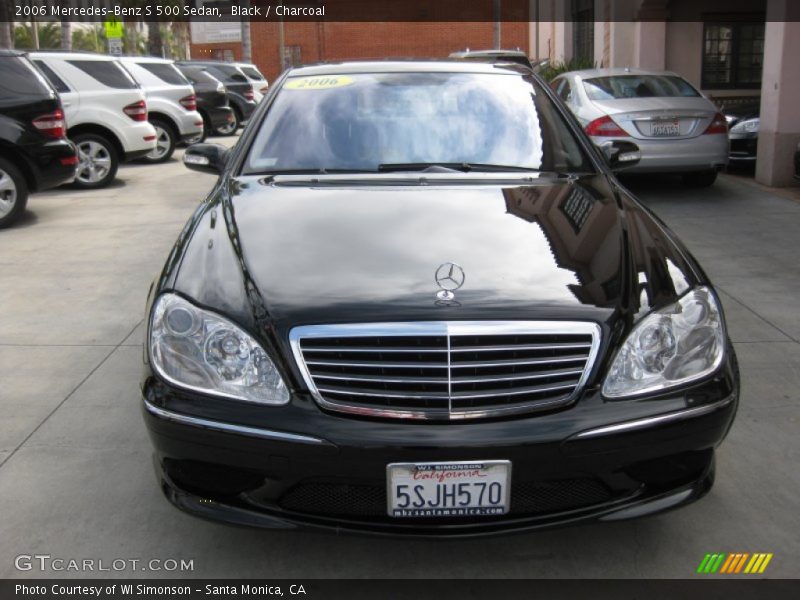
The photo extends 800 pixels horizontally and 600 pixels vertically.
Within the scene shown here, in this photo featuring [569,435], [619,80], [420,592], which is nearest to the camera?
[569,435]

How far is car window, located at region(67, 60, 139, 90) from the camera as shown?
1226 centimetres

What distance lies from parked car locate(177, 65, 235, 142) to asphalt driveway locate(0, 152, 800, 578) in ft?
40.2

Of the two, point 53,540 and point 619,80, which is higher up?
point 619,80

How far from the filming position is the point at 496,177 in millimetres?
3748

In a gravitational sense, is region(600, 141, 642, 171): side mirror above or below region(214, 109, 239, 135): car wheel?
above

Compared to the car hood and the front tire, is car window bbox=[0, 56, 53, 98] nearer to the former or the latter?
the car hood

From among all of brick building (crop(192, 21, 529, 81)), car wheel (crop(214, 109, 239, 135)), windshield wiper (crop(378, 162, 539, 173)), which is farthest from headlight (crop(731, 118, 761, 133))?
brick building (crop(192, 21, 529, 81))

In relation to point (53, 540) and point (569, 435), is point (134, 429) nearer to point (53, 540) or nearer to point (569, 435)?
point (53, 540)

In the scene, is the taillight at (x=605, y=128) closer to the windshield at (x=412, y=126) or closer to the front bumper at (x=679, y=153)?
the front bumper at (x=679, y=153)

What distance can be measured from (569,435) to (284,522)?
0.86 meters

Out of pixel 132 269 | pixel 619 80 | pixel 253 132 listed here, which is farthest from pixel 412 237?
pixel 619 80

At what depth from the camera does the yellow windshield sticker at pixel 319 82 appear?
14.3ft

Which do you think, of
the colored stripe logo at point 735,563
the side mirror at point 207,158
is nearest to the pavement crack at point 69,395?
the side mirror at point 207,158

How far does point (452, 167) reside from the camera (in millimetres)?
3875
